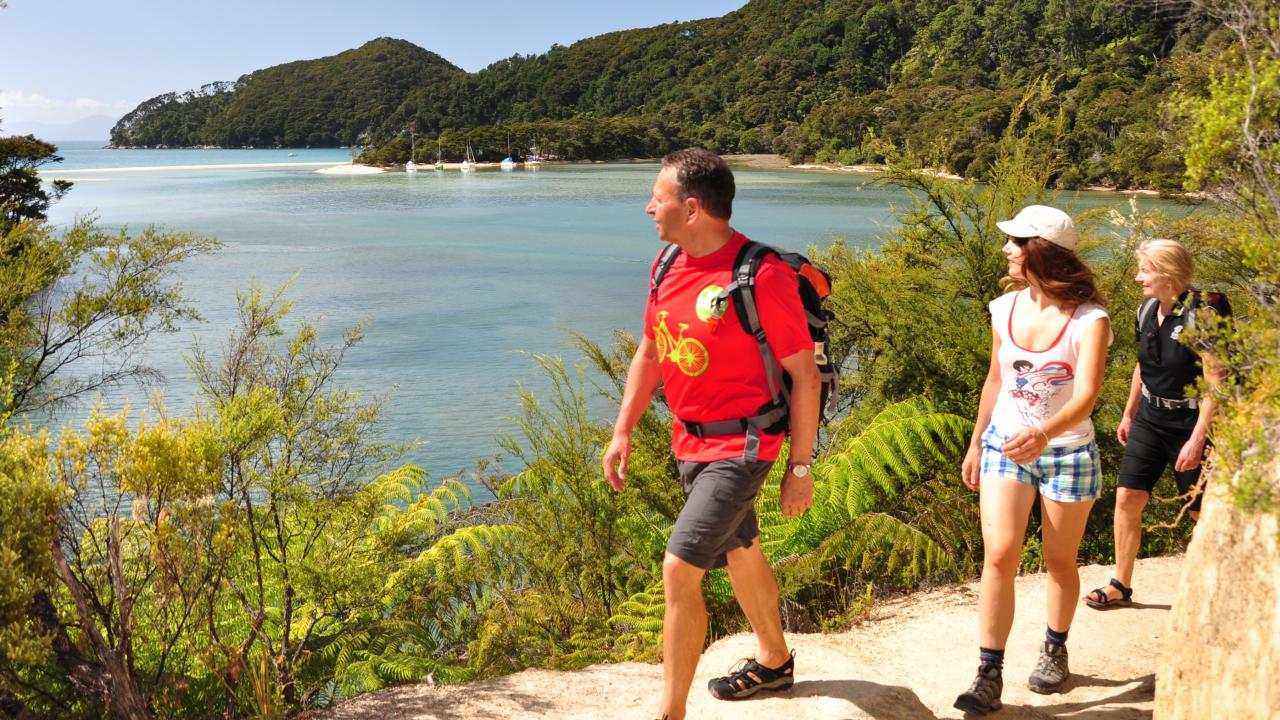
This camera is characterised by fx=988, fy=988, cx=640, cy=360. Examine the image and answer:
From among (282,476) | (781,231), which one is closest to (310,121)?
(781,231)

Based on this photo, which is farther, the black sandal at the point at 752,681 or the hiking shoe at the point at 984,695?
the black sandal at the point at 752,681

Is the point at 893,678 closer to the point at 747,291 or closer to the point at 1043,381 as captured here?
the point at 1043,381

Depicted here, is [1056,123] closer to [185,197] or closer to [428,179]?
[185,197]

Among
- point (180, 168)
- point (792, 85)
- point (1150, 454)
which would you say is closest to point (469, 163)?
point (180, 168)

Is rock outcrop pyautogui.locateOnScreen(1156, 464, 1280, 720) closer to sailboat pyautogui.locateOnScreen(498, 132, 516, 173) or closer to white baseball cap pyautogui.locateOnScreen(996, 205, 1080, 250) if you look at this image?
white baseball cap pyautogui.locateOnScreen(996, 205, 1080, 250)

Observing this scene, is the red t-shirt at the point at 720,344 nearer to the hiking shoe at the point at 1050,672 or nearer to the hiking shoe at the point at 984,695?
the hiking shoe at the point at 984,695

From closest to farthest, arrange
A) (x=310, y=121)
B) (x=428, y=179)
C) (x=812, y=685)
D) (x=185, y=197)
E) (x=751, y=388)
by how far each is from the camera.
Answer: (x=751, y=388), (x=812, y=685), (x=185, y=197), (x=428, y=179), (x=310, y=121)

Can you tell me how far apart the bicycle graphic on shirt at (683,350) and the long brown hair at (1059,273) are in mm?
1161

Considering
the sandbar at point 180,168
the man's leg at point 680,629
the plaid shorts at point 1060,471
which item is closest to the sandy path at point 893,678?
the man's leg at point 680,629

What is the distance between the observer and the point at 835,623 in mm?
4738

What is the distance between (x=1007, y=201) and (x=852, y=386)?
1.83 m

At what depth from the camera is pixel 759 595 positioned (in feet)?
10.9

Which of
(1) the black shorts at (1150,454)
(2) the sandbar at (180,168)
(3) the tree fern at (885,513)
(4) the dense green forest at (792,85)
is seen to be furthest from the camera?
(2) the sandbar at (180,168)

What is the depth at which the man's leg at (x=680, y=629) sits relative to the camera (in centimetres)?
303
